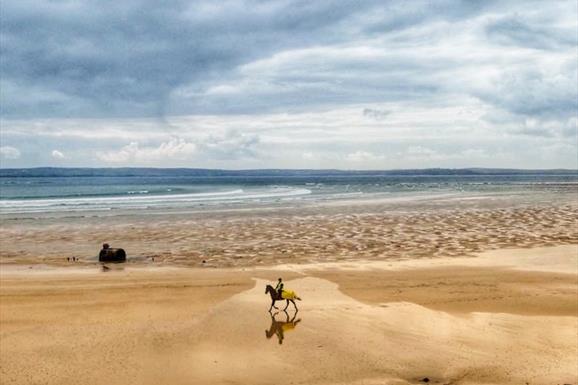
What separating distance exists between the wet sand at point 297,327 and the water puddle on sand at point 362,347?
0.04 m

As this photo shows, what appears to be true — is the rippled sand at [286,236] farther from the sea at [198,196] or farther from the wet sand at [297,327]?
the sea at [198,196]

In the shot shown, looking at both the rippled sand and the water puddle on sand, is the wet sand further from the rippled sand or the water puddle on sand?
the rippled sand

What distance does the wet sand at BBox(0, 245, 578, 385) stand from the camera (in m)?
9.20

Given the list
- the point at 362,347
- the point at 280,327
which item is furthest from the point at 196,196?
the point at 362,347

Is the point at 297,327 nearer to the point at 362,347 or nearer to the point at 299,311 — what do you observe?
the point at 299,311

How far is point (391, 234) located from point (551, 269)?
1021cm

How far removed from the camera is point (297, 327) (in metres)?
11.6

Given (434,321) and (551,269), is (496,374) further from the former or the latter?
(551,269)

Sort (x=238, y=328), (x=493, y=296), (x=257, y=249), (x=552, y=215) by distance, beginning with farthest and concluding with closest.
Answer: (x=552, y=215)
(x=257, y=249)
(x=493, y=296)
(x=238, y=328)

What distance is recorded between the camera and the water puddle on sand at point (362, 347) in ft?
29.6

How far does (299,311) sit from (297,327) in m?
1.29

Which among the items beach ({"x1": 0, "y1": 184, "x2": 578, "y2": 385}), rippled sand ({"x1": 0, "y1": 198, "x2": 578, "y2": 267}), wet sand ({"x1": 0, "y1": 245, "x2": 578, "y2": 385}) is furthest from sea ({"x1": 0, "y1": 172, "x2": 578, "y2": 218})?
wet sand ({"x1": 0, "y1": 245, "x2": 578, "y2": 385})

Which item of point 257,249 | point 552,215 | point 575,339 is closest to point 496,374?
point 575,339

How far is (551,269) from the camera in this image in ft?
59.9
